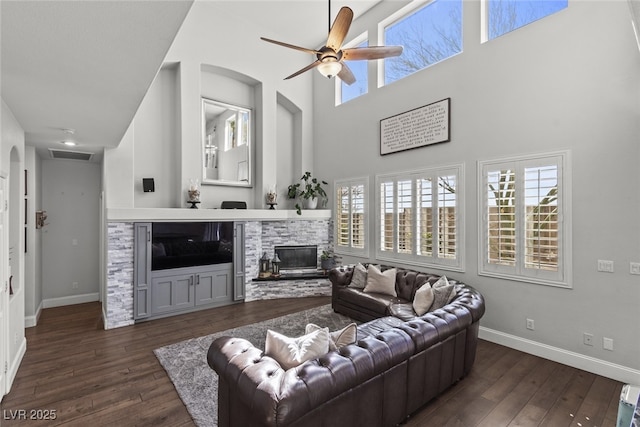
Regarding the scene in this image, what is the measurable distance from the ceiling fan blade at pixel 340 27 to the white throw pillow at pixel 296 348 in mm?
2997

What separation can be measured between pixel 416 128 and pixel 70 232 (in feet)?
21.3

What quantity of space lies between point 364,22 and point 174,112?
4164 millimetres

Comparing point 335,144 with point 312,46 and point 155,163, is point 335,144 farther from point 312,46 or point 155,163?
point 155,163

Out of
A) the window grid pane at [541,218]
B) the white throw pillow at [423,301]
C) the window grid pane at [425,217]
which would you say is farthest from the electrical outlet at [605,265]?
the window grid pane at [425,217]

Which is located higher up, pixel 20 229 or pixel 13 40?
pixel 13 40

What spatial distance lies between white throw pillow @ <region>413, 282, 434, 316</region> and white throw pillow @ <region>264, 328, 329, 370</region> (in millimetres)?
2124

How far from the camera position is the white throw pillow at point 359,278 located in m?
5.01

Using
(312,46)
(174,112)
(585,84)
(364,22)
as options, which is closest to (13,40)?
(174,112)

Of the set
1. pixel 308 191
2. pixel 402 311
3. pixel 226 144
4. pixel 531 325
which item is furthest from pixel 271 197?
pixel 531 325

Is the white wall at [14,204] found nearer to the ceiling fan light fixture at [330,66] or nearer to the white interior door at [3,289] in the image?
the white interior door at [3,289]

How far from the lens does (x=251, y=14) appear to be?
608 centimetres

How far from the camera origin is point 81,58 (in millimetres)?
1854

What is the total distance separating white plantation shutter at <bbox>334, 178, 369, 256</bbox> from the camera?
5.94 meters

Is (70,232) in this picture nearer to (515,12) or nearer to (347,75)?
(347,75)
